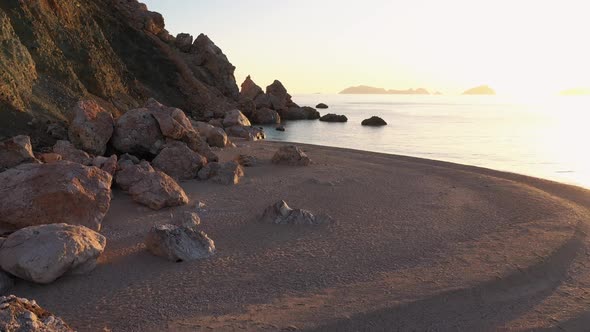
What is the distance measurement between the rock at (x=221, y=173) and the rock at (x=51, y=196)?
451 cm

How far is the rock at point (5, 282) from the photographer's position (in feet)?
20.9

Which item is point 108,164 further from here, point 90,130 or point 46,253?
point 46,253

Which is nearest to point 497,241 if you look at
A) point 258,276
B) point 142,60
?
point 258,276

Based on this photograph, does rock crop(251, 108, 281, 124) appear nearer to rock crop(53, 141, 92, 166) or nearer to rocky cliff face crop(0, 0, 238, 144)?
rocky cliff face crop(0, 0, 238, 144)

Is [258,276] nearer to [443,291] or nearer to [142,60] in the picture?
[443,291]

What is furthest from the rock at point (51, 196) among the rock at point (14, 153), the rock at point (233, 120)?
the rock at point (233, 120)

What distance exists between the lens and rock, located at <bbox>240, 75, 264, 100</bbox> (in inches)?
2756

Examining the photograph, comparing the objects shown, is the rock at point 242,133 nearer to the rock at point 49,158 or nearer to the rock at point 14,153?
the rock at point 49,158

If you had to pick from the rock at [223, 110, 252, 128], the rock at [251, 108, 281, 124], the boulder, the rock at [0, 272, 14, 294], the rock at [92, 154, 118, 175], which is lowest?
the rock at [0, 272, 14, 294]

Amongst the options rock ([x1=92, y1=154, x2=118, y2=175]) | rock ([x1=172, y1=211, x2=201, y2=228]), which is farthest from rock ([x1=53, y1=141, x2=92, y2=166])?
rock ([x1=172, y1=211, x2=201, y2=228])

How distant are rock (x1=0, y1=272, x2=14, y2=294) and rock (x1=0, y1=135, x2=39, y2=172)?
5.19 metres

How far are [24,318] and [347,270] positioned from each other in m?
4.59

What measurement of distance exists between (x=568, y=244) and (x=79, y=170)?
9373 mm

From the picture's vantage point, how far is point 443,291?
6984 mm
